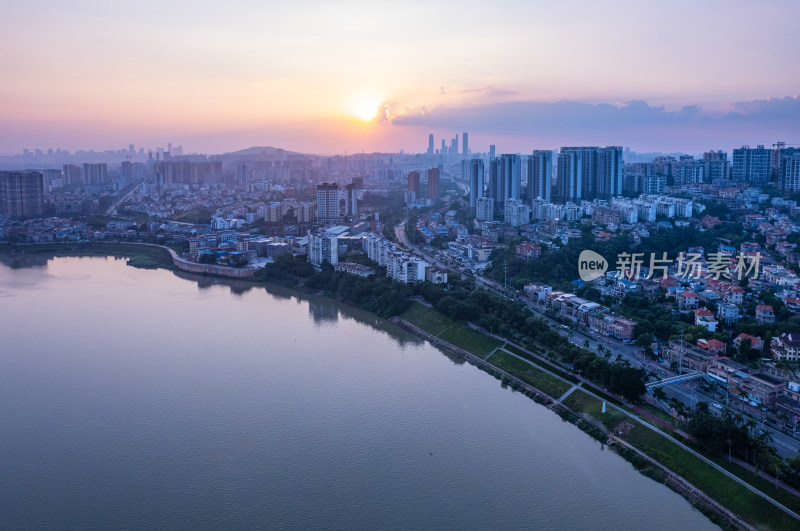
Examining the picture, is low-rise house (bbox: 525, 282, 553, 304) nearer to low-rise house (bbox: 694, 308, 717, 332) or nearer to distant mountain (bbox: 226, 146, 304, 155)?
low-rise house (bbox: 694, 308, 717, 332)

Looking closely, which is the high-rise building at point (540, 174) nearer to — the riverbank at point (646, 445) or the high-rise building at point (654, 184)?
the high-rise building at point (654, 184)

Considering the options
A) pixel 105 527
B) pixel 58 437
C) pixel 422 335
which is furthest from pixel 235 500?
pixel 422 335

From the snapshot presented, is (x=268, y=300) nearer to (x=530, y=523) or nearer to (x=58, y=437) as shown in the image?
(x=58, y=437)

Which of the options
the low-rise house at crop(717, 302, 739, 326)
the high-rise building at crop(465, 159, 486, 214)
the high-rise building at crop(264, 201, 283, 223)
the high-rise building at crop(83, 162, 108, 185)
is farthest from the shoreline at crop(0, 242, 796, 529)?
the high-rise building at crop(83, 162, 108, 185)

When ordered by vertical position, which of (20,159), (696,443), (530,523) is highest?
(20,159)

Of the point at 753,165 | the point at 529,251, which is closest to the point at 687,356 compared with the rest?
the point at 529,251

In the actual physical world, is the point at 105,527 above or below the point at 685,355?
below

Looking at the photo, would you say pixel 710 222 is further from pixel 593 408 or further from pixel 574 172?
pixel 593 408
